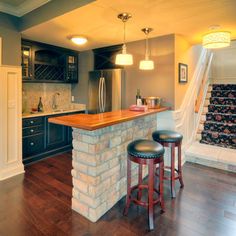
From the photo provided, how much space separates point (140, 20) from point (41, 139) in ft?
9.59

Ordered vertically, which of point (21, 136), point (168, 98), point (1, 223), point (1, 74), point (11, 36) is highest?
point (11, 36)

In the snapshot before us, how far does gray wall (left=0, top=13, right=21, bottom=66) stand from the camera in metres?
3.08

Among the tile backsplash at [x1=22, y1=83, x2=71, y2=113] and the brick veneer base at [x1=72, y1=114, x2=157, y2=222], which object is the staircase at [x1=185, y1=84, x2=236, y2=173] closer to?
the brick veneer base at [x1=72, y1=114, x2=157, y2=222]

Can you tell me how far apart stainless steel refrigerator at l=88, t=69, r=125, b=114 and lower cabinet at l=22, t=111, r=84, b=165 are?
946mm

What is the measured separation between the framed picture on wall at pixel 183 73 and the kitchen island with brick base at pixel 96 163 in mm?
1751

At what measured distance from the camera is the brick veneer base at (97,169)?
211 centimetres

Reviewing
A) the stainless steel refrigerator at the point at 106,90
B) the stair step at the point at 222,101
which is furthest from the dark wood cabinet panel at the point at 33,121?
the stair step at the point at 222,101

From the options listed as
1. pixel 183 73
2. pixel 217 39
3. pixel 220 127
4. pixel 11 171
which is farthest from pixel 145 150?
pixel 220 127

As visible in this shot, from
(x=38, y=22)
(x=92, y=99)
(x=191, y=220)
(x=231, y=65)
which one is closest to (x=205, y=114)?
(x=231, y=65)

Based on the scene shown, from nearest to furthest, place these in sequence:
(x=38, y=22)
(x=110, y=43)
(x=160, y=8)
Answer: (x=160, y=8) < (x=38, y=22) < (x=110, y=43)

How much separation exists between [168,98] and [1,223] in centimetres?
297

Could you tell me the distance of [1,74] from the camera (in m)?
3.08

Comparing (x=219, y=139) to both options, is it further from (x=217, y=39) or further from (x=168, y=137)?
(x=217, y=39)

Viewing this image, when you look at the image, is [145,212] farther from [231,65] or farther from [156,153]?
[231,65]
